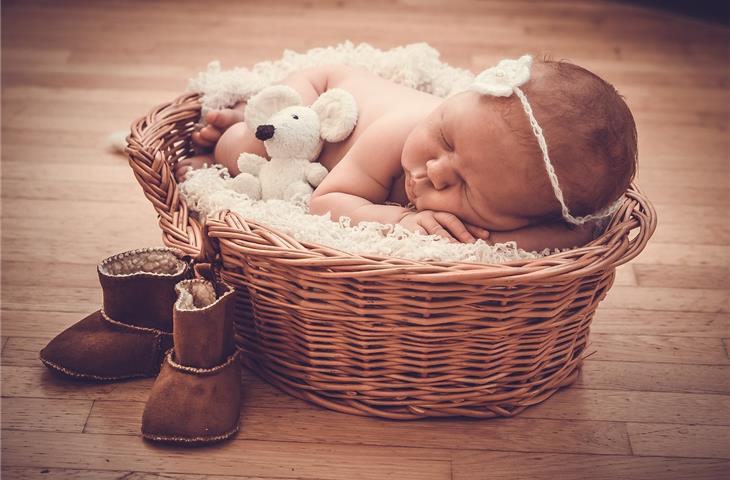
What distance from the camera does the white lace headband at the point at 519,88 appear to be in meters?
1.11

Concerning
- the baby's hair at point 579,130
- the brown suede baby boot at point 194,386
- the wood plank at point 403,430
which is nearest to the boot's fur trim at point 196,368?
the brown suede baby boot at point 194,386

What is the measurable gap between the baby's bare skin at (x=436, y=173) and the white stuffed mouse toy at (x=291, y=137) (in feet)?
0.10

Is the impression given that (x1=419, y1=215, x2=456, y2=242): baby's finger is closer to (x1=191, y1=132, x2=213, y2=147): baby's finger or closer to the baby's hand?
the baby's hand

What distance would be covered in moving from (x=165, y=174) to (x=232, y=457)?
0.47m

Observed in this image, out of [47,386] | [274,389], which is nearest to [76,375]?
[47,386]

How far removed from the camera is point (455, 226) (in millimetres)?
1217

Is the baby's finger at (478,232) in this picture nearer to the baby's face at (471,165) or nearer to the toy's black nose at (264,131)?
the baby's face at (471,165)

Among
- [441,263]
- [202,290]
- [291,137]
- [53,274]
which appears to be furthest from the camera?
[53,274]

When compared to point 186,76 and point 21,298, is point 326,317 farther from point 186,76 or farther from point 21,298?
point 186,76

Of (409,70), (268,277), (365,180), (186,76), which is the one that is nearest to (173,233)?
(268,277)

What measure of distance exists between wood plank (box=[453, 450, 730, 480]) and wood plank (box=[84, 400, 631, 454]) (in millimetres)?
17

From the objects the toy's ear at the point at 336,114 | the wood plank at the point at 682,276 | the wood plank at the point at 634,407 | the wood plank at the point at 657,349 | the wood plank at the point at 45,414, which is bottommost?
the wood plank at the point at 682,276

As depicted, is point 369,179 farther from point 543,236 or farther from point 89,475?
point 89,475

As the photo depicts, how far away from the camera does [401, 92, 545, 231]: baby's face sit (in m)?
1.14
